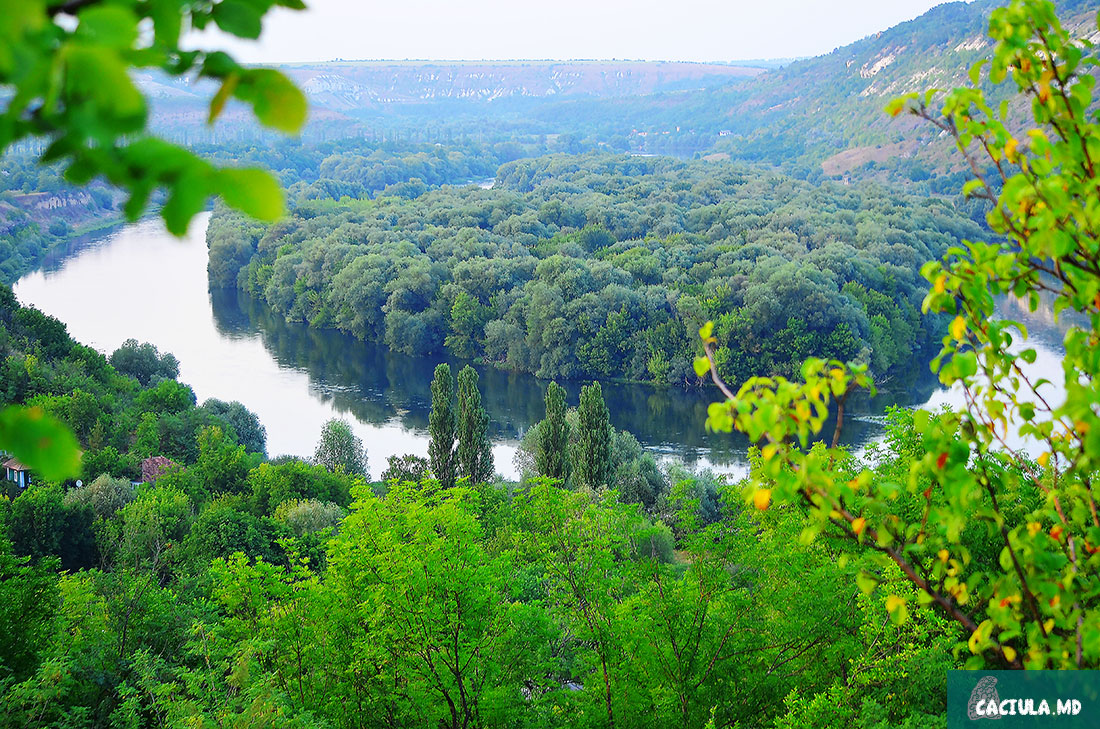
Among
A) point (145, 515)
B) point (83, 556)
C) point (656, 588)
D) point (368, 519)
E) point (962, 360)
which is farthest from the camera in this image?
point (83, 556)

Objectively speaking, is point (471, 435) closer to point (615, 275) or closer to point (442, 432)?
point (442, 432)

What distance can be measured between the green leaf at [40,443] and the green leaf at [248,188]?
1.28 feet

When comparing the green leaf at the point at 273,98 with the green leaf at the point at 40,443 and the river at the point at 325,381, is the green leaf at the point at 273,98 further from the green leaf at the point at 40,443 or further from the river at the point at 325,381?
the river at the point at 325,381

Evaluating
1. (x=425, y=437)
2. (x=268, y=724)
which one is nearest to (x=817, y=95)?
(x=425, y=437)

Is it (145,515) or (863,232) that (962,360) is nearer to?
(145,515)

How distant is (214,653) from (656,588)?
4.71 meters

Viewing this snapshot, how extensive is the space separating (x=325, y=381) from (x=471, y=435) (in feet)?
59.5

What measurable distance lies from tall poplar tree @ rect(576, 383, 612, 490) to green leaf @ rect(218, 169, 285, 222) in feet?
86.3

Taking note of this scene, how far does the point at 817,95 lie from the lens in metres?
151

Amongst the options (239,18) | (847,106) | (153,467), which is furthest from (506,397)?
(847,106)

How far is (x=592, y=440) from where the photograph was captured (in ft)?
90.4

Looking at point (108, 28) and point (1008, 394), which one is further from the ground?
point (108, 28)

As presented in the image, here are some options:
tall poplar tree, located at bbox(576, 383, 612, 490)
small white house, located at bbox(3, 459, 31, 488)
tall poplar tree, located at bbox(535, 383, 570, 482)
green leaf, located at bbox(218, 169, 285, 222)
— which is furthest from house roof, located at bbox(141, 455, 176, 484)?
green leaf, located at bbox(218, 169, 285, 222)

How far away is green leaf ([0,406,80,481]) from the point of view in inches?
48.0
